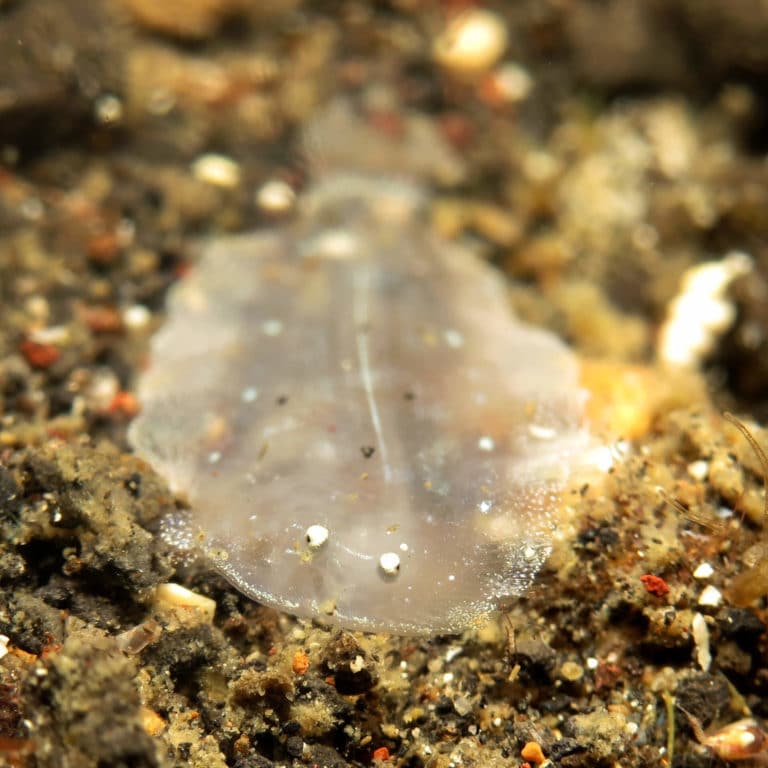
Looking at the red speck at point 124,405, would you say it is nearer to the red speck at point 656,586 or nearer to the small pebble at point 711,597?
the red speck at point 656,586

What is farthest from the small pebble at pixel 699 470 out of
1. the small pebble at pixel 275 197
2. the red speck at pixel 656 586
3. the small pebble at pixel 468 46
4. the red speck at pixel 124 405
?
the small pebble at pixel 468 46

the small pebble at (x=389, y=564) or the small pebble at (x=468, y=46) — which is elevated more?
the small pebble at (x=468, y=46)

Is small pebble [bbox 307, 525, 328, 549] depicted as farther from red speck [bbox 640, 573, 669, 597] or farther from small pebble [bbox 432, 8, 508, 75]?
small pebble [bbox 432, 8, 508, 75]

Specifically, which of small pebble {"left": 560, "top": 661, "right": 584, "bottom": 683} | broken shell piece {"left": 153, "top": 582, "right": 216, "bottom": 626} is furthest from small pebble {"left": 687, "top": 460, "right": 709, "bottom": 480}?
broken shell piece {"left": 153, "top": 582, "right": 216, "bottom": 626}

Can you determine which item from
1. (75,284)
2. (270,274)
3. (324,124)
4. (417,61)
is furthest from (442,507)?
(417,61)

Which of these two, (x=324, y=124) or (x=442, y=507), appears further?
(x=324, y=124)

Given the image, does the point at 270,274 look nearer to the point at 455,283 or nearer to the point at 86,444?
the point at 455,283
